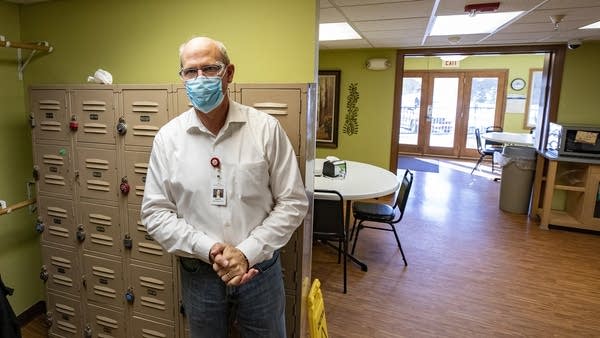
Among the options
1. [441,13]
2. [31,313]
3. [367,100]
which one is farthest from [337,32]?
[31,313]

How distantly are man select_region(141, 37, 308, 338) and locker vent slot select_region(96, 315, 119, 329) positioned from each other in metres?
1.01

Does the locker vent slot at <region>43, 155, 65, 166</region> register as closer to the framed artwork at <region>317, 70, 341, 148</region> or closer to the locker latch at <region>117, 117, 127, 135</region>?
the locker latch at <region>117, 117, 127, 135</region>

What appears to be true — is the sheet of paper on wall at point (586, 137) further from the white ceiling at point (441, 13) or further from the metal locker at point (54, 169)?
the metal locker at point (54, 169)

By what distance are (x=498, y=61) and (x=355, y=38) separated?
5.14 meters

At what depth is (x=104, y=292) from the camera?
7.10 feet

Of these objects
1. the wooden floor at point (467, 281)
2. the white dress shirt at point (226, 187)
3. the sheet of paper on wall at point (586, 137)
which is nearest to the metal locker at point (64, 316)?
the white dress shirt at point (226, 187)

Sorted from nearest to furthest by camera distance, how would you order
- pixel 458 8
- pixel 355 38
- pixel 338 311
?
pixel 338 311, pixel 458 8, pixel 355 38

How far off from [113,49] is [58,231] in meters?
1.14

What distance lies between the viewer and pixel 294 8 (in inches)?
74.3

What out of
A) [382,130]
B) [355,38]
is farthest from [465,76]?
[355,38]

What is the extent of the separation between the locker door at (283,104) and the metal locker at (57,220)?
1280 millimetres

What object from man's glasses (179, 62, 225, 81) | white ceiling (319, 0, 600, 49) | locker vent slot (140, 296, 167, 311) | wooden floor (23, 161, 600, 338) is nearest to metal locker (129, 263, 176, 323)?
locker vent slot (140, 296, 167, 311)

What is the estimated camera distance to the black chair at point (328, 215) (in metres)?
2.71

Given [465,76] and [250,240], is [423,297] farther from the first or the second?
[465,76]
